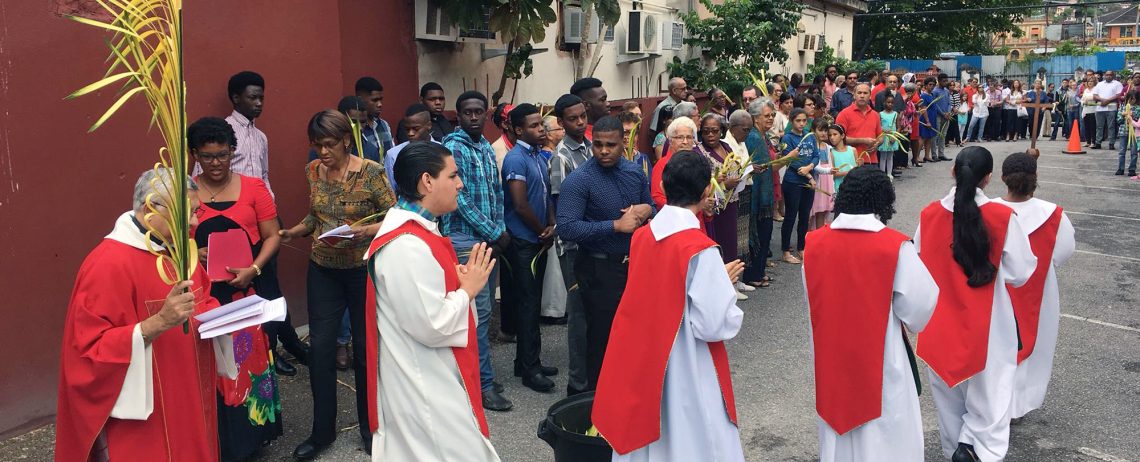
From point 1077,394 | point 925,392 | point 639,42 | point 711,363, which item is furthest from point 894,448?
point 639,42

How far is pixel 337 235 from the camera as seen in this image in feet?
16.1

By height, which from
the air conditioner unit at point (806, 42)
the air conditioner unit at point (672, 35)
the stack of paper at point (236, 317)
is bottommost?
the stack of paper at point (236, 317)

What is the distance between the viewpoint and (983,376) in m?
5.15

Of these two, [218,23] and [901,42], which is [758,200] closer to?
[218,23]

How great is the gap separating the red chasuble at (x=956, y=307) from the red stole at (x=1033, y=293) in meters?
0.47

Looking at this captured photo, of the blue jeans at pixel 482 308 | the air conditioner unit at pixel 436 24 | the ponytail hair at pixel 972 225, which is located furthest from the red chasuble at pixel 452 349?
the air conditioner unit at pixel 436 24

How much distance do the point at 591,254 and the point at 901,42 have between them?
40.9m

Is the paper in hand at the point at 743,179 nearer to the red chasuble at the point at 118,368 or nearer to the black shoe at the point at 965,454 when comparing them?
the black shoe at the point at 965,454

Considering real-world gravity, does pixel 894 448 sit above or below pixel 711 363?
below

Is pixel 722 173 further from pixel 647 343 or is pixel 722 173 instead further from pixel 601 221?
Result: pixel 647 343

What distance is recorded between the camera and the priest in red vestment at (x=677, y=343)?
390 centimetres

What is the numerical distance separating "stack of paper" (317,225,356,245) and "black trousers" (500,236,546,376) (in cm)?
162

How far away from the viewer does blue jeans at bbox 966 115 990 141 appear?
25.2m

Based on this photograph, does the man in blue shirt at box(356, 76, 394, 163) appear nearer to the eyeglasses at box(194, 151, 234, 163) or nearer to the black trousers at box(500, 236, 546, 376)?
the black trousers at box(500, 236, 546, 376)
